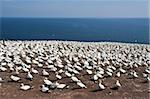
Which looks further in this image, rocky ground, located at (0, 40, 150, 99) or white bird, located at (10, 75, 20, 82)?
white bird, located at (10, 75, 20, 82)

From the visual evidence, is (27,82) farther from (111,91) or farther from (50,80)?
(111,91)

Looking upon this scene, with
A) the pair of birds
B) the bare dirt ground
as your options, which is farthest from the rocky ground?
the pair of birds

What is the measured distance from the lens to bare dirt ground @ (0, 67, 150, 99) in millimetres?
15078

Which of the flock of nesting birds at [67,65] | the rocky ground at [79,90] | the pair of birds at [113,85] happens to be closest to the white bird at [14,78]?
the flock of nesting birds at [67,65]

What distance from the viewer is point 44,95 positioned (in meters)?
15.1

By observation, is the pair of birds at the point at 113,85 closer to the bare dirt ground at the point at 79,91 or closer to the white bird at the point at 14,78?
the bare dirt ground at the point at 79,91

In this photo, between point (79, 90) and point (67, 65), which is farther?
point (67, 65)

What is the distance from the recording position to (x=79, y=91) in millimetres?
15812

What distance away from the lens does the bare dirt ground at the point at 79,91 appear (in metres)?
15.1

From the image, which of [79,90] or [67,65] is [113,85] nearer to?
[79,90]

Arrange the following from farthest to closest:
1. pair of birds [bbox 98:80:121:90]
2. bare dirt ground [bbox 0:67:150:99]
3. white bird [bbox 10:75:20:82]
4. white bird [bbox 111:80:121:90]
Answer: white bird [bbox 10:75:20:82], white bird [bbox 111:80:121:90], pair of birds [bbox 98:80:121:90], bare dirt ground [bbox 0:67:150:99]

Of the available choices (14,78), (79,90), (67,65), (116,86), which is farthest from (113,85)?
(14,78)

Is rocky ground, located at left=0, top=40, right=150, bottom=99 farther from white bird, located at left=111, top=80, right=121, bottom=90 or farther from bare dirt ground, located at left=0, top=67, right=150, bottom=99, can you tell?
white bird, located at left=111, top=80, right=121, bottom=90

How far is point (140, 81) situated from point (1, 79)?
647 cm
